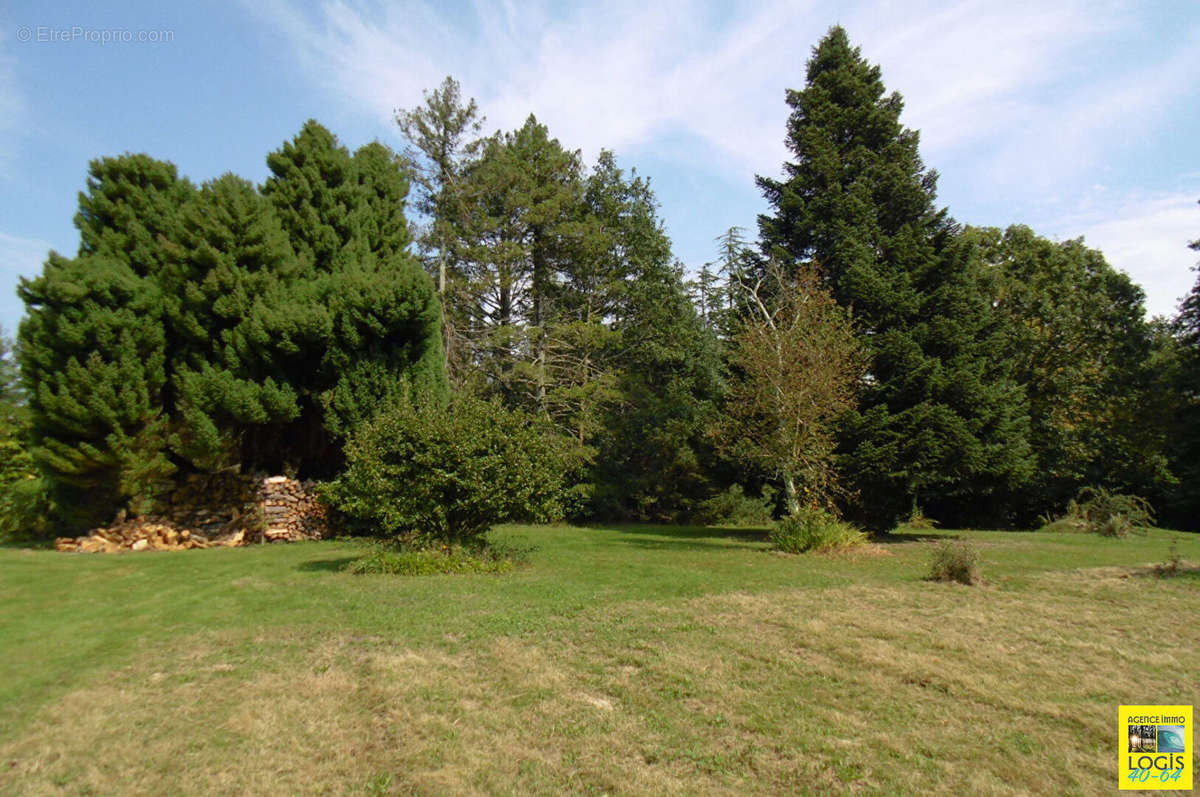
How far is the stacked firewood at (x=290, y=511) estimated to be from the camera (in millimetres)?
17547

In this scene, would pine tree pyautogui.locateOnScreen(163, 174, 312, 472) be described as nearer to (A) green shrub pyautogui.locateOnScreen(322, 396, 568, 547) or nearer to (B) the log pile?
(B) the log pile

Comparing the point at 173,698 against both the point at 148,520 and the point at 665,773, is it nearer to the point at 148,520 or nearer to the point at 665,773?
the point at 665,773

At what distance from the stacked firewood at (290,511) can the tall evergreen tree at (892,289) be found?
14294mm

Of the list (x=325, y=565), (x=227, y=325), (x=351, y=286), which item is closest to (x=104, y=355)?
(x=227, y=325)

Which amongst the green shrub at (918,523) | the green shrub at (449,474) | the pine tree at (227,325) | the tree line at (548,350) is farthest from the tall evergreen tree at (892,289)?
the pine tree at (227,325)

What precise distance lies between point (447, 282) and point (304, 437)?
36.5ft

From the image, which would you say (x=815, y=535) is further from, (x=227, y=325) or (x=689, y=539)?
(x=227, y=325)

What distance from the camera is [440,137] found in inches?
1152

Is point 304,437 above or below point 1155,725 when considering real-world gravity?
above

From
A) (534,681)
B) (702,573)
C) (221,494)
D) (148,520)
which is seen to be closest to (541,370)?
(221,494)

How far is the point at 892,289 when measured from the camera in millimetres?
18875

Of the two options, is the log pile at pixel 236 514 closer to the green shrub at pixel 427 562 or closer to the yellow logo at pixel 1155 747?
the green shrub at pixel 427 562

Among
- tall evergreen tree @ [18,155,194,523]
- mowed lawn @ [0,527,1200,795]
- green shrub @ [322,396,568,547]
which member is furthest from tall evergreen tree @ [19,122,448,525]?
mowed lawn @ [0,527,1200,795]

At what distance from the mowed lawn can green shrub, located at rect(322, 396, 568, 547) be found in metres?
1.45
